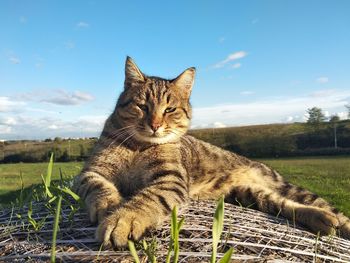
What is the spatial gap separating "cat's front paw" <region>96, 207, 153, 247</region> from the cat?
0.02 meters

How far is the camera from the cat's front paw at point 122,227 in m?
2.70

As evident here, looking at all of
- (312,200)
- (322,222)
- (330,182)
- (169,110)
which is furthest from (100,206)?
(330,182)

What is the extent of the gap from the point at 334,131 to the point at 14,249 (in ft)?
140

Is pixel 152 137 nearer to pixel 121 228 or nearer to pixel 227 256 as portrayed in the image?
pixel 121 228

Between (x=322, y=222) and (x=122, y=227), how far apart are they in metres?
2.25

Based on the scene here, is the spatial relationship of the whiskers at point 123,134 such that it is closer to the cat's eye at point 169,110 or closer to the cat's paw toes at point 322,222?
the cat's eye at point 169,110

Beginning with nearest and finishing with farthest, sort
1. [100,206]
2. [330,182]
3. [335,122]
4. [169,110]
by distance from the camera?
[100,206] → [169,110] → [330,182] → [335,122]

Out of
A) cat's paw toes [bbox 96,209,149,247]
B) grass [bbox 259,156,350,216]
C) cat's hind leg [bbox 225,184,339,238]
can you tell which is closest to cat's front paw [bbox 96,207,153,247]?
cat's paw toes [bbox 96,209,149,247]

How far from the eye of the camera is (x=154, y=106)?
17.8ft

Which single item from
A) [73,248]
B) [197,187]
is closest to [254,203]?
[197,187]

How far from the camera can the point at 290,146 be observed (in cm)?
4022

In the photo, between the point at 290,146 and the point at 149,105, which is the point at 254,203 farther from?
the point at 290,146

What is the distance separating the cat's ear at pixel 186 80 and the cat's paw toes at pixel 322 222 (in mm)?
2797

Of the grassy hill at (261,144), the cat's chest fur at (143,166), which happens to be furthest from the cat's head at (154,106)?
the grassy hill at (261,144)
